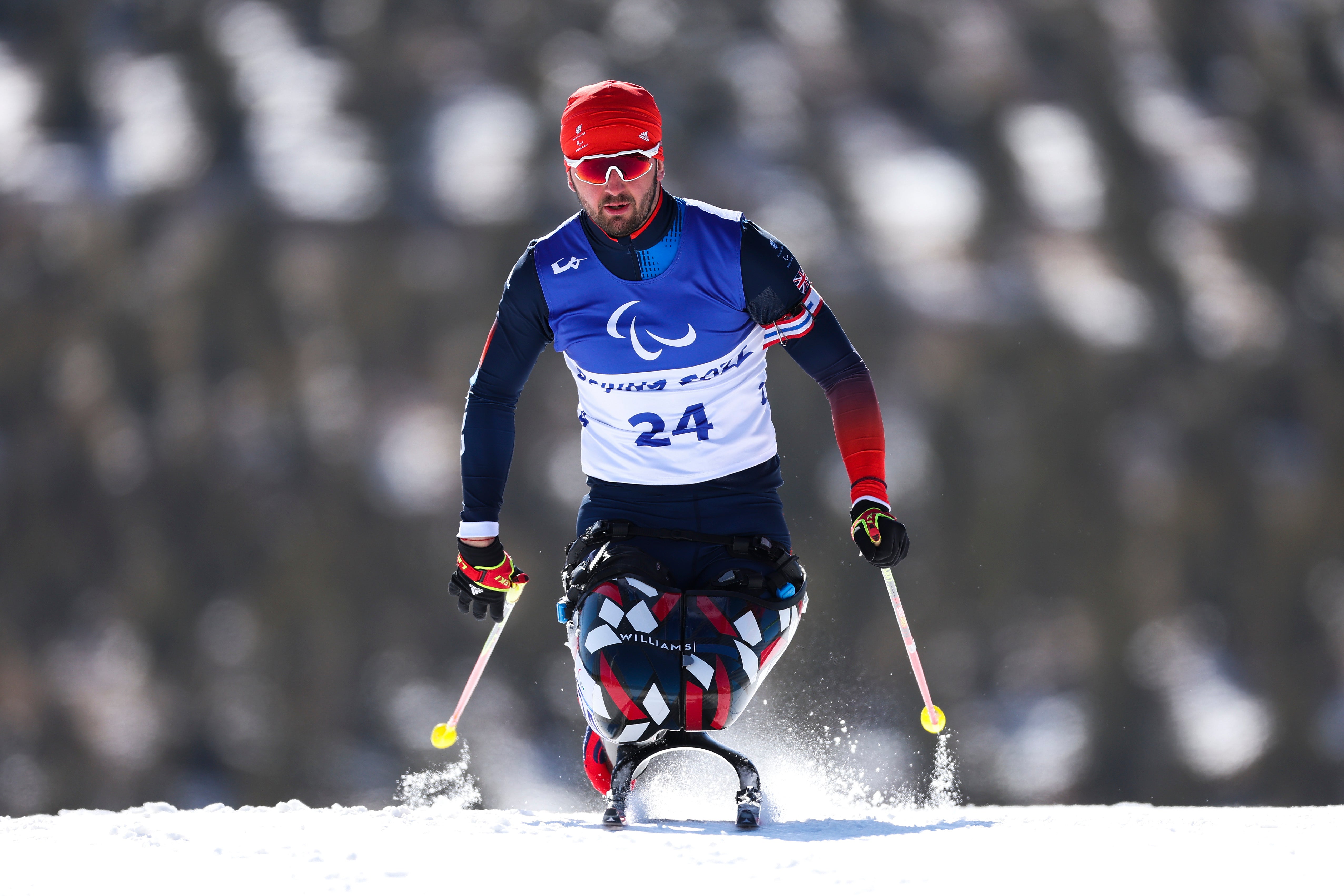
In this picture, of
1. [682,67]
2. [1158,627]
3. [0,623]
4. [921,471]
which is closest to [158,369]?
[0,623]

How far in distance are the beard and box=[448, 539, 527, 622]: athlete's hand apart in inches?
41.9

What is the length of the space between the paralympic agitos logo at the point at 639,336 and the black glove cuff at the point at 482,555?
78cm

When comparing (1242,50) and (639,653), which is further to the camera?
(1242,50)

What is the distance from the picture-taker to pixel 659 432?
3.80 m

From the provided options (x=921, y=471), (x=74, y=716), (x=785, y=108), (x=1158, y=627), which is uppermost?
(x=785, y=108)

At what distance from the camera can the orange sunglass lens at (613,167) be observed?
3621mm

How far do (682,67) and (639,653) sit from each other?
68.7ft

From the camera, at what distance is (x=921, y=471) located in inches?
780

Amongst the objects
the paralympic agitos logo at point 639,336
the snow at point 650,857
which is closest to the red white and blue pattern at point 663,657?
the snow at point 650,857

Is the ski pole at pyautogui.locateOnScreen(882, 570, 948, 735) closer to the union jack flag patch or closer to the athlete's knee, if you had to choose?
the athlete's knee

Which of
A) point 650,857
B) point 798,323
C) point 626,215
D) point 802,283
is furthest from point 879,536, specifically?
point 650,857

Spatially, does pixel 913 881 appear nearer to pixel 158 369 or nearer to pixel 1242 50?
pixel 158 369

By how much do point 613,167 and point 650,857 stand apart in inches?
76.6

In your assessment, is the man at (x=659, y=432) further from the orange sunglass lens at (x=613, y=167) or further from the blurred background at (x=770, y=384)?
the blurred background at (x=770, y=384)
